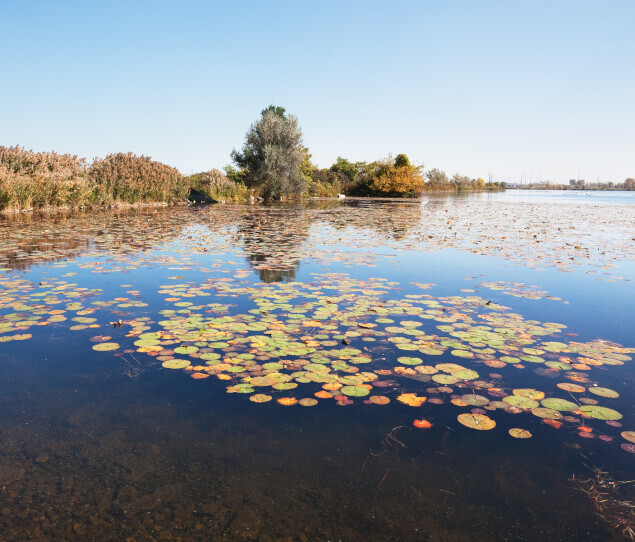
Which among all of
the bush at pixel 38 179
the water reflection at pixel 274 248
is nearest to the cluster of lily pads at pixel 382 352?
the water reflection at pixel 274 248

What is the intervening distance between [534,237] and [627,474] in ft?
34.3

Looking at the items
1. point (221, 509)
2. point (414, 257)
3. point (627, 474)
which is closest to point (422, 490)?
point (221, 509)

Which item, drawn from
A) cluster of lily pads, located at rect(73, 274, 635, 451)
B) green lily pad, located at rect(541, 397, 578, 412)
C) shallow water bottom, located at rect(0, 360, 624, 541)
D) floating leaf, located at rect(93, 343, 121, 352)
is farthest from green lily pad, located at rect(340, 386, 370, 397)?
floating leaf, located at rect(93, 343, 121, 352)

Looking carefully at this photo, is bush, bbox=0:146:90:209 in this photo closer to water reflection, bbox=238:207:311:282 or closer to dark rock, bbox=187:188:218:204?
water reflection, bbox=238:207:311:282

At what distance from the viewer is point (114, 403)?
253cm

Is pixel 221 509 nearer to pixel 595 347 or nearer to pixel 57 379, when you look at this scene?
pixel 57 379

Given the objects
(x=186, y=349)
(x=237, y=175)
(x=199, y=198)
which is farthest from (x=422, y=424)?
(x=237, y=175)

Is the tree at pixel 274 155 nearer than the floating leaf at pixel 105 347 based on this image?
No

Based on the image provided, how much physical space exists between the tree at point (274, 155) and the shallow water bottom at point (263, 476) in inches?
1151

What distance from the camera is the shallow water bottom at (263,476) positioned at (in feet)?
5.35

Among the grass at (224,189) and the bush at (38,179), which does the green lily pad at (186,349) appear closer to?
the bush at (38,179)

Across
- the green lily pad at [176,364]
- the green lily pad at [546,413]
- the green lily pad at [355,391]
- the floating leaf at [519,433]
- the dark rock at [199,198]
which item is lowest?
the green lily pad at [546,413]

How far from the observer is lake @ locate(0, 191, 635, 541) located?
1695 millimetres

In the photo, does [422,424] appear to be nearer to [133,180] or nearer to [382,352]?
[382,352]
